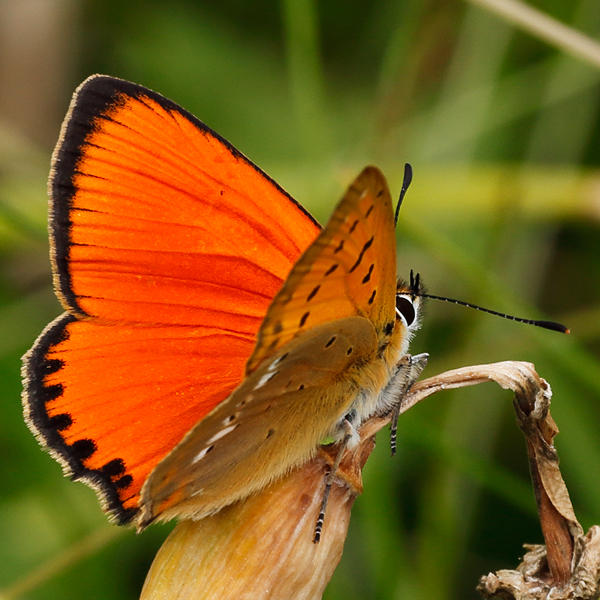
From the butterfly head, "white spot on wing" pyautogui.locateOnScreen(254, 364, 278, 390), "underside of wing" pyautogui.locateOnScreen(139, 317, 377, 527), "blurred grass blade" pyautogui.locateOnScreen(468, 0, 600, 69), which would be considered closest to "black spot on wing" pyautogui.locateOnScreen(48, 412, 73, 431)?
"underside of wing" pyautogui.locateOnScreen(139, 317, 377, 527)

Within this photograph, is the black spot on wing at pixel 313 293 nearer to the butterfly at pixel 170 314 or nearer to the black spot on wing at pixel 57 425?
the butterfly at pixel 170 314

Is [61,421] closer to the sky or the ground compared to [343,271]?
closer to the ground

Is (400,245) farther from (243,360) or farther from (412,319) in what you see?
(243,360)

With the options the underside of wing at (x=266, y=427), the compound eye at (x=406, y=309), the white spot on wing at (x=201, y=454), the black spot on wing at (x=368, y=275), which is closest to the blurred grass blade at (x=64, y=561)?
the underside of wing at (x=266, y=427)

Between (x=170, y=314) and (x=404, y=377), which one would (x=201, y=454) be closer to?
(x=170, y=314)

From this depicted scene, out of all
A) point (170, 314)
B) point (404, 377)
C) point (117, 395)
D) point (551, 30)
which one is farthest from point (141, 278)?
point (551, 30)

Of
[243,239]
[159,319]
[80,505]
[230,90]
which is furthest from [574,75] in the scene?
[80,505]
